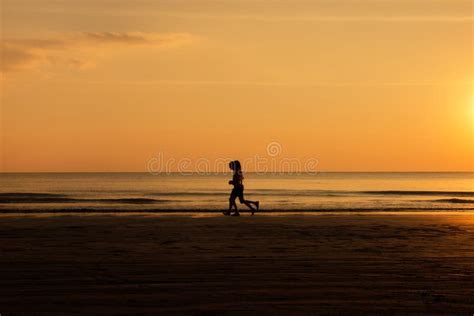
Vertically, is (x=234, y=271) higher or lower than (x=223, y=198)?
lower

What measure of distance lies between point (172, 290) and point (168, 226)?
32.4ft

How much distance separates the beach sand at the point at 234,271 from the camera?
299 inches

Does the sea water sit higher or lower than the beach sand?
higher

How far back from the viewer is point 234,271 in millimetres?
9852

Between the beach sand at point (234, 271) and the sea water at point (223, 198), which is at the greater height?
the sea water at point (223, 198)

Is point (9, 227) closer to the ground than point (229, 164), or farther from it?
closer to the ground

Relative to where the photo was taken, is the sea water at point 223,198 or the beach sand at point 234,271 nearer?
the beach sand at point 234,271

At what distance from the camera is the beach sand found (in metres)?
7.60

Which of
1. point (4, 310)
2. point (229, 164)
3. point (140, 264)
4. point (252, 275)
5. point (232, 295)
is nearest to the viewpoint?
point (4, 310)

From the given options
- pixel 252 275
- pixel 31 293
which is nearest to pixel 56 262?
pixel 31 293

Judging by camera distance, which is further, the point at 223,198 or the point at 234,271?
the point at 223,198

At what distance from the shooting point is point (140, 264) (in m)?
10.7

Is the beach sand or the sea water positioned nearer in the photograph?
the beach sand

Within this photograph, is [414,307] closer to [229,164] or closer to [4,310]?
[4,310]
